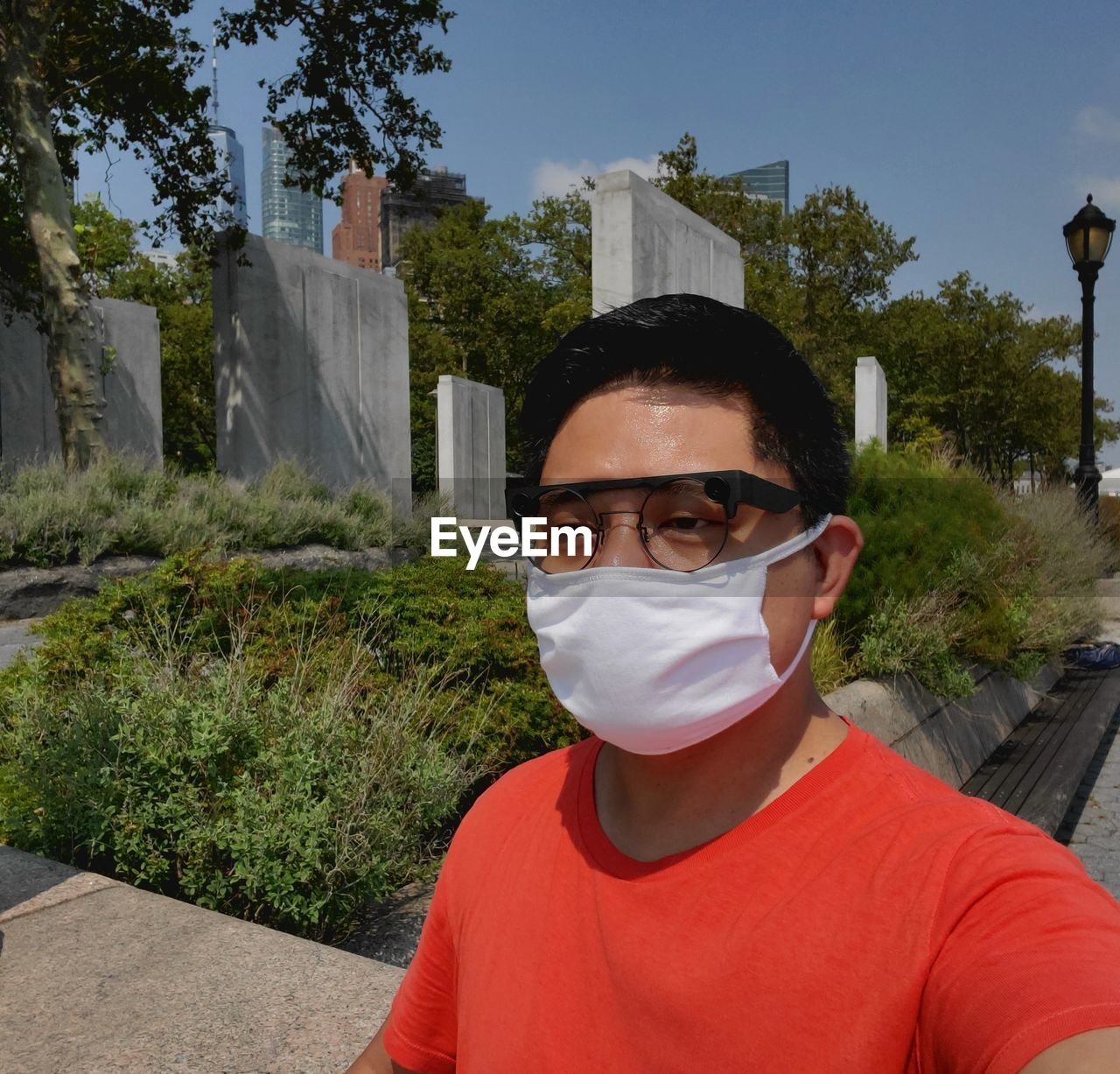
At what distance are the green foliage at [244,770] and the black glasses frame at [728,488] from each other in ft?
8.15

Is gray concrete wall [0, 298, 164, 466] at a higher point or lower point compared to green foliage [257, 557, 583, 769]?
higher

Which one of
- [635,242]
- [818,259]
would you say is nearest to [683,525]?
[635,242]

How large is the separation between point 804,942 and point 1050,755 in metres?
6.54

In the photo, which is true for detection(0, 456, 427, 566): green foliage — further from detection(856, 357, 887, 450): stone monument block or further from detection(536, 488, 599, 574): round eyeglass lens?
detection(856, 357, 887, 450): stone monument block

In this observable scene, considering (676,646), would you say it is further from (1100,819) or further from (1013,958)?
(1100,819)

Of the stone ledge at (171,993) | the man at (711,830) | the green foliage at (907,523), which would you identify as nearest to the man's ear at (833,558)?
the man at (711,830)

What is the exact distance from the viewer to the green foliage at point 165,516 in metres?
8.91

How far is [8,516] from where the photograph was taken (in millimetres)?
8789

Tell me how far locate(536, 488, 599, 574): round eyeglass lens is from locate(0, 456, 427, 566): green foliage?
8.23 metres

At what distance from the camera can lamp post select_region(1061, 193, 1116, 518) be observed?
14.2 metres

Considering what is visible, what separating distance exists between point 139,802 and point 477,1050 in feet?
9.66

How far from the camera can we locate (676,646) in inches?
55.1

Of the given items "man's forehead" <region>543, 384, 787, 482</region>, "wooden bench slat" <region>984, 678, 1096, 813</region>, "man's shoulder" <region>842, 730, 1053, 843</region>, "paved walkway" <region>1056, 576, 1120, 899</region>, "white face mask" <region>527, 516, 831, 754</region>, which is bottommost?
"paved walkway" <region>1056, 576, 1120, 899</region>

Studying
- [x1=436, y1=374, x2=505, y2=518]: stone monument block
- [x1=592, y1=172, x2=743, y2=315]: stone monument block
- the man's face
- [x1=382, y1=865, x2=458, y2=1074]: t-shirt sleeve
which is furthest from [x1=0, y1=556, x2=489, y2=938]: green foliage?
[x1=436, y1=374, x2=505, y2=518]: stone monument block
